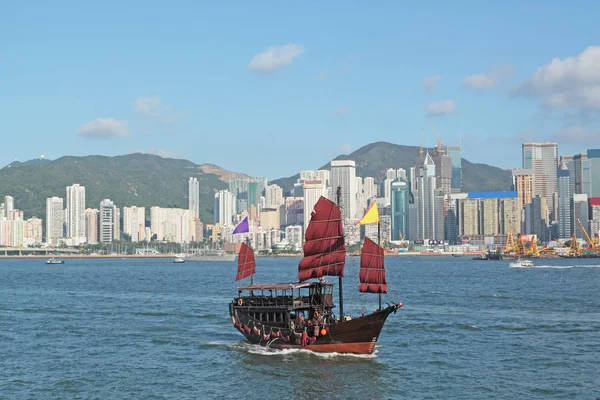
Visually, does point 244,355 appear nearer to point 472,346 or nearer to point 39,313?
point 472,346

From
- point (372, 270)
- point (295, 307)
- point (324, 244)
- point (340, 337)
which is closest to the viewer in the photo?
point (340, 337)

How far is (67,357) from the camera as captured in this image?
52.6 metres

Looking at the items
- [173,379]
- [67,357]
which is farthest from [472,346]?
[67,357]

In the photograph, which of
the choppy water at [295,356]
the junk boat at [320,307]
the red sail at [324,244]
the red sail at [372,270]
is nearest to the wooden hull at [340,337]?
the junk boat at [320,307]

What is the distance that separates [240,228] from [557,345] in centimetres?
2721

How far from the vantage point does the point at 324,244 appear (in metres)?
56.1

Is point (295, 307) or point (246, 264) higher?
point (246, 264)

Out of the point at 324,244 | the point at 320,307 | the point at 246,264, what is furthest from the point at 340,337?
the point at 246,264

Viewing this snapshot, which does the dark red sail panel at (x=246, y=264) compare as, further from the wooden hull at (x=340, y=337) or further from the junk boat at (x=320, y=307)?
the wooden hull at (x=340, y=337)

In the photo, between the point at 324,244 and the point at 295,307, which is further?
the point at 324,244

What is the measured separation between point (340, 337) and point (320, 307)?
11.6 feet

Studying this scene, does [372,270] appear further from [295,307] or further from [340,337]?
[295,307]

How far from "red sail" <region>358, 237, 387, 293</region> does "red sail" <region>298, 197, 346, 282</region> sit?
1928 mm

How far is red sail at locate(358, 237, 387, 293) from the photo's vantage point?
53281mm
